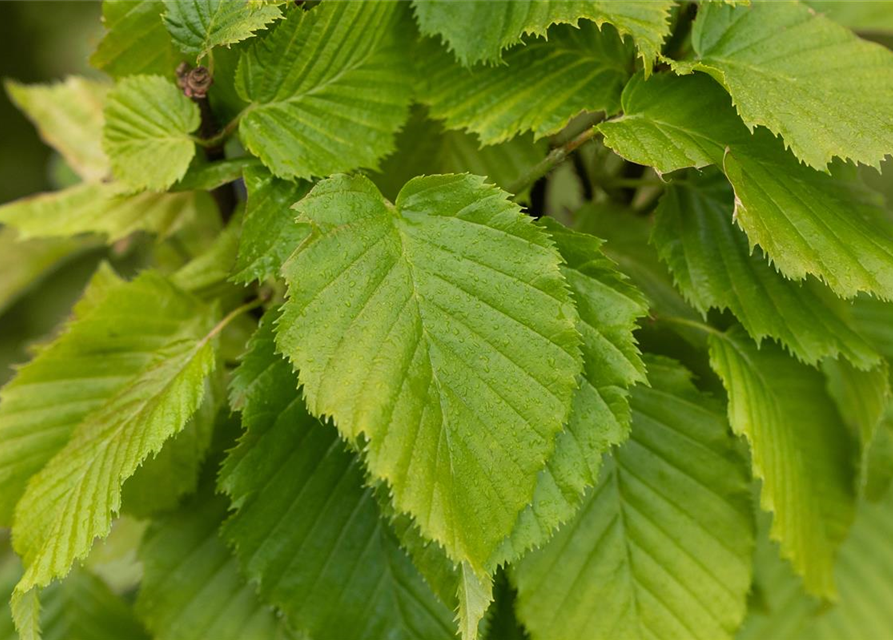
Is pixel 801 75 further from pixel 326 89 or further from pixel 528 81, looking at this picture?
pixel 326 89

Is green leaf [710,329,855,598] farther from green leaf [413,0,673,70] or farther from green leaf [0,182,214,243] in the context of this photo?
green leaf [0,182,214,243]

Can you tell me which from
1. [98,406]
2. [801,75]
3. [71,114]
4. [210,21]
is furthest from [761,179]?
[71,114]

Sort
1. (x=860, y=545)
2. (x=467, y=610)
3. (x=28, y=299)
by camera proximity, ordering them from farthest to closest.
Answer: (x=28, y=299)
(x=860, y=545)
(x=467, y=610)

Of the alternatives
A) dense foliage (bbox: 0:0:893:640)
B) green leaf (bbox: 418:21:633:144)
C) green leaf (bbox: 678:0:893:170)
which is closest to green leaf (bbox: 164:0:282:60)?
dense foliage (bbox: 0:0:893:640)

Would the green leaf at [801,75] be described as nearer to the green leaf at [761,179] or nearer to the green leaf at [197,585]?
the green leaf at [761,179]

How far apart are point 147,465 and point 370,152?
0.71 feet

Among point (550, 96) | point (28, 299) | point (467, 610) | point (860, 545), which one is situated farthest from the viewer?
point (28, 299)

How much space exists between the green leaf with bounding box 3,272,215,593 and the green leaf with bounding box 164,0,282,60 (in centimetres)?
15

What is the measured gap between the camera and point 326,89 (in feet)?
1.42

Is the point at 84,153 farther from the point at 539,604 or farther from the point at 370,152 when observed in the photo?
the point at 539,604

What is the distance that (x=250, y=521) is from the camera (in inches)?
16.8

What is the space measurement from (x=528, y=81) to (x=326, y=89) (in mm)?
113

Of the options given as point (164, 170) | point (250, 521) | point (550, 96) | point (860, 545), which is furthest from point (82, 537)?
point (860, 545)

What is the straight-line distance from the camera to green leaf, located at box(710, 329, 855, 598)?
1.40 ft
